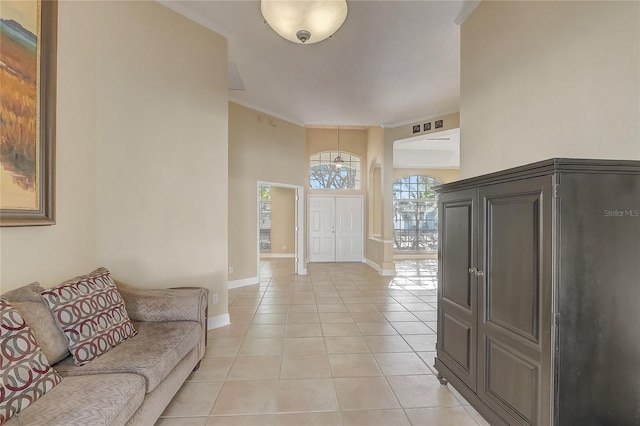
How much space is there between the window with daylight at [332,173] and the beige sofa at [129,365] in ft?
21.7

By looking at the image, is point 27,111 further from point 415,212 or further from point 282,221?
point 415,212

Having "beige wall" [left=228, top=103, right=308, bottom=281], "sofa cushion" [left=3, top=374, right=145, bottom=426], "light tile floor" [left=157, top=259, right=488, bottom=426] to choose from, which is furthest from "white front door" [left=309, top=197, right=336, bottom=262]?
"sofa cushion" [left=3, top=374, right=145, bottom=426]

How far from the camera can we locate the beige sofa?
130cm

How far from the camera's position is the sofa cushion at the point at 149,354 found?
1.64m

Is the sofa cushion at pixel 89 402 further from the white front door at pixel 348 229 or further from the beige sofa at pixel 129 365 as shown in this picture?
the white front door at pixel 348 229

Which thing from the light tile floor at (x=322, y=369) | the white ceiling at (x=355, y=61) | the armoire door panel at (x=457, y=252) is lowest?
the light tile floor at (x=322, y=369)

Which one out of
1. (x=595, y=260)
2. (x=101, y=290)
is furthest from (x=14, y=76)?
(x=595, y=260)

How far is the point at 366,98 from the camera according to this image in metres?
5.32

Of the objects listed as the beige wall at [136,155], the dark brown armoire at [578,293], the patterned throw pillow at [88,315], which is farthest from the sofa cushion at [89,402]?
the dark brown armoire at [578,293]

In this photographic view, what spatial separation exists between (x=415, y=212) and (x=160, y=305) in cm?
913

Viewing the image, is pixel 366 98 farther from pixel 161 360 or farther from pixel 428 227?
pixel 428 227

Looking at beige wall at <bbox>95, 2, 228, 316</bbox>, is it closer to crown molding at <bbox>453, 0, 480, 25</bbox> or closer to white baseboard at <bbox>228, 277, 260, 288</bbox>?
white baseboard at <bbox>228, 277, 260, 288</bbox>

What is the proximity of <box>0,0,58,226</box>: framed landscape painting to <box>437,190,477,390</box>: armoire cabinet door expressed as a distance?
114 inches

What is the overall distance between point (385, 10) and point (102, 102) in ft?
9.22
